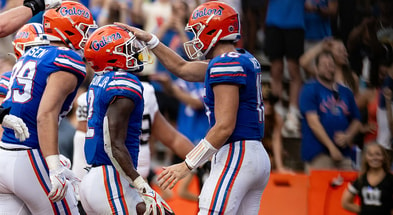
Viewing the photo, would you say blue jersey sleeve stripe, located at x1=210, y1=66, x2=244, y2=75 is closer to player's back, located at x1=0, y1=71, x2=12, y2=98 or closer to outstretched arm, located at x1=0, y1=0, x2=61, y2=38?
outstretched arm, located at x1=0, y1=0, x2=61, y2=38

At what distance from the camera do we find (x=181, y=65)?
18.7 ft

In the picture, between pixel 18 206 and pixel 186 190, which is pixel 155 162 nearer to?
pixel 186 190

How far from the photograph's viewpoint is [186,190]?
327 inches

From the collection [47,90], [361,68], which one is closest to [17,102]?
[47,90]

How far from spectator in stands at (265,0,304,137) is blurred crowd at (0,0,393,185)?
0.01m

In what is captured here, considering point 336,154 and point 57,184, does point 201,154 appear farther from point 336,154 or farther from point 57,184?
point 336,154

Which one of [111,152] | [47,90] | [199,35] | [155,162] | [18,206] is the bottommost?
[155,162]

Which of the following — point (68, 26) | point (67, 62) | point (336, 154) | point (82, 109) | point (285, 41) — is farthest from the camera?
point (285, 41)

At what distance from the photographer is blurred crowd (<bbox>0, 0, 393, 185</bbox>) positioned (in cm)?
762

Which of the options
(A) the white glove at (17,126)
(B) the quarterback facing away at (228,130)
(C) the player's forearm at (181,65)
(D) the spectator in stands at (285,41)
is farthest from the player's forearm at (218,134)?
(D) the spectator in stands at (285,41)

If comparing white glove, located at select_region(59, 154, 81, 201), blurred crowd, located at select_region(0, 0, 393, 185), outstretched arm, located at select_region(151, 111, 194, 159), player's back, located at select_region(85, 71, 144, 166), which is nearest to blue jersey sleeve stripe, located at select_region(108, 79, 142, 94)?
player's back, located at select_region(85, 71, 144, 166)

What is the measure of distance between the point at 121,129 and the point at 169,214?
0.67m

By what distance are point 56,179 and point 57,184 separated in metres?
0.04

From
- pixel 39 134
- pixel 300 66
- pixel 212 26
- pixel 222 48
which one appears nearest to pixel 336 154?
pixel 300 66
